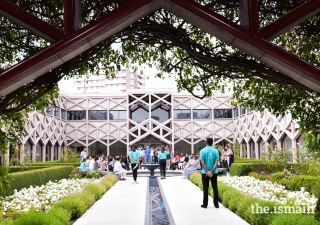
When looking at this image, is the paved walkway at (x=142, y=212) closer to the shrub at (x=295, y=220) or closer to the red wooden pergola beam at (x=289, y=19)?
the shrub at (x=295, y=220)

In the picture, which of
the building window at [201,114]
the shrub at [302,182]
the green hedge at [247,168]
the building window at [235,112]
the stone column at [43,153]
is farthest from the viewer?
the building window at [201,114]

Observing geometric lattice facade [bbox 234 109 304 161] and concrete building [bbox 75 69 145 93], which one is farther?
concrete building [bbox 75 69 145 93]

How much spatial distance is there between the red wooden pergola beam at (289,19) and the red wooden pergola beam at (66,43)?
129 centimetres

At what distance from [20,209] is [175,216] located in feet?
11.5

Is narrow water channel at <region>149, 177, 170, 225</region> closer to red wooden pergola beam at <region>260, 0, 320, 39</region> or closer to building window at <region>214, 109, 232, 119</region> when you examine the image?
red wooden pergola beam at <region>260, 0, 320, 39</region>

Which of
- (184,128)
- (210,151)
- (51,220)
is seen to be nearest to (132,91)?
(184,128)

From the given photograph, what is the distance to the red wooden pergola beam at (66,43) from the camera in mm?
3885

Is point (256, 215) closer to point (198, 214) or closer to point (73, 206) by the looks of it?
point (198, 214)

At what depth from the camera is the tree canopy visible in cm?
580

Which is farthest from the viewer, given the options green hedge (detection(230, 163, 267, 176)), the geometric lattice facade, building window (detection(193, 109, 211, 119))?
building window (detection(193, 109, 211, 119))

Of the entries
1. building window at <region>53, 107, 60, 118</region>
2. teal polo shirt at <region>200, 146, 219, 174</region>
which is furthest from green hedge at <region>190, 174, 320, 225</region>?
building window at <region>53, 107, 60, 118</region>

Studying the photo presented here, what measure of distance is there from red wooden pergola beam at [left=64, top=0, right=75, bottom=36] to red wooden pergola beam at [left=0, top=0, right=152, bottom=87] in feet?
0.23

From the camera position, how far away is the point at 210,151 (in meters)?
8.80

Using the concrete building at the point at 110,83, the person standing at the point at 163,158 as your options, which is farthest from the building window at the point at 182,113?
the concrete building at the point at 110,83
